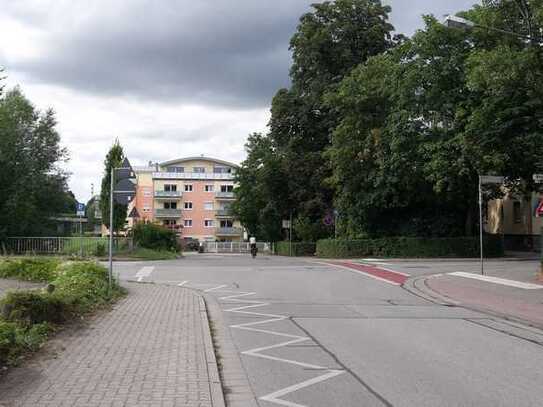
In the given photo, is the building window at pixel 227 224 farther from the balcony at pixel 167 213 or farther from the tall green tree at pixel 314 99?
the tall green tree at pixel 314 99

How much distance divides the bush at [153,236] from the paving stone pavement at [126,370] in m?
29.4

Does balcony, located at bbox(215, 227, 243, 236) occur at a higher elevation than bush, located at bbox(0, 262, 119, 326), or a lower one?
higher

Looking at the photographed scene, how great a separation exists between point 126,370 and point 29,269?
13.9 meters

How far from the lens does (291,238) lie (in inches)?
2159

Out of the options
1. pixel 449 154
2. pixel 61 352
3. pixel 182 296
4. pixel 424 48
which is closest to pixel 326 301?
pixel 182 296

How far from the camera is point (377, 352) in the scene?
28.4 feet

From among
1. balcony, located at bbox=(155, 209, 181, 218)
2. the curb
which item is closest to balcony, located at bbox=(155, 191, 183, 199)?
balcony, located at bbox=(155, 209, 181, 218)

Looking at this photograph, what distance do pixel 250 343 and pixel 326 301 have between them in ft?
19.9

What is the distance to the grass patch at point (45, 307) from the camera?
300 inches

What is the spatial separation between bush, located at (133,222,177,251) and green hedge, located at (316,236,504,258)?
437 inches

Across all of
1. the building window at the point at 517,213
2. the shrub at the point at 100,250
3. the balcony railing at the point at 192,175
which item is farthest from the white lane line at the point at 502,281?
the balcony railing at the point at 192,175

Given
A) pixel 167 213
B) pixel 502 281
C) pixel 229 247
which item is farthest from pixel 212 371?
pixel 167 213

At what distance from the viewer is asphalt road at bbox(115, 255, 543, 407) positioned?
21.0 ft

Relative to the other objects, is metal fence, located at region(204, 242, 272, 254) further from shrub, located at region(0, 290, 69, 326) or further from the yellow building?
shrub, located at region(0, 290, 69, 326)
